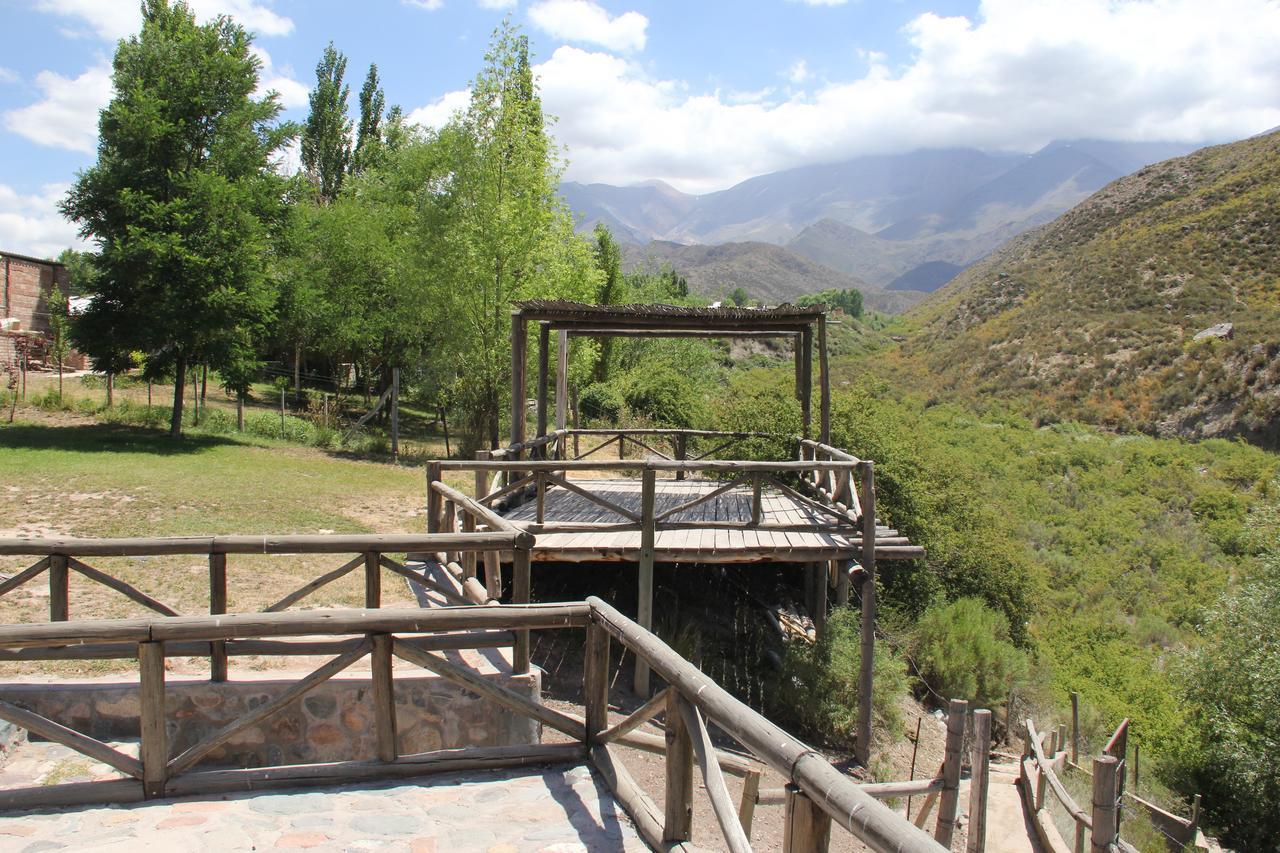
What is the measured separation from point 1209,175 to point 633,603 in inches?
2122

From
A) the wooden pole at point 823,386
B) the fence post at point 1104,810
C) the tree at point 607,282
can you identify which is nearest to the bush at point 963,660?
the wooden pole at point 823,386

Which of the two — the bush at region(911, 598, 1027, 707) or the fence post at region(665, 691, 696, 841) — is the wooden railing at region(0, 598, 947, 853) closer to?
the fence post at region(665, 691, 696, 841)

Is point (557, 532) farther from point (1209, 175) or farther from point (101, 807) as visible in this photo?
point (1209, 175)

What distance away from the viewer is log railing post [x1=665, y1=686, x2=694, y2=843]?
3152 millimetres

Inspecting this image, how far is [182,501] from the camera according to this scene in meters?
12.2

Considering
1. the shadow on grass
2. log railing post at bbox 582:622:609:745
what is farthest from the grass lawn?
log railing post at bbox 582:622:609:745

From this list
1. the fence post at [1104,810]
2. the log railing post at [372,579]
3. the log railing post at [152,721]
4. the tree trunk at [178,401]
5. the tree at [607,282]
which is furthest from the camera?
the tree at [607,282]

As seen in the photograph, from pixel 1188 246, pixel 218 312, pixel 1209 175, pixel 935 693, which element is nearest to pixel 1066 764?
pixel 935 693

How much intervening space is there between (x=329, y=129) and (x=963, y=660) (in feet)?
125

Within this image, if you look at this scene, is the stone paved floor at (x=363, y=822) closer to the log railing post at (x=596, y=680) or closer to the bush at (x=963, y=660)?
the log railing post at (x=596, y=680)

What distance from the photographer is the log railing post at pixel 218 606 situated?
4745mm

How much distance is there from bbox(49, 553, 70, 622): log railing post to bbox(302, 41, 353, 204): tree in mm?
38018

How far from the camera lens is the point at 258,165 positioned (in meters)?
18.9

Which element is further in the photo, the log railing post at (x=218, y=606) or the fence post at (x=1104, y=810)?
the fence post at (x=1104, y=810)
